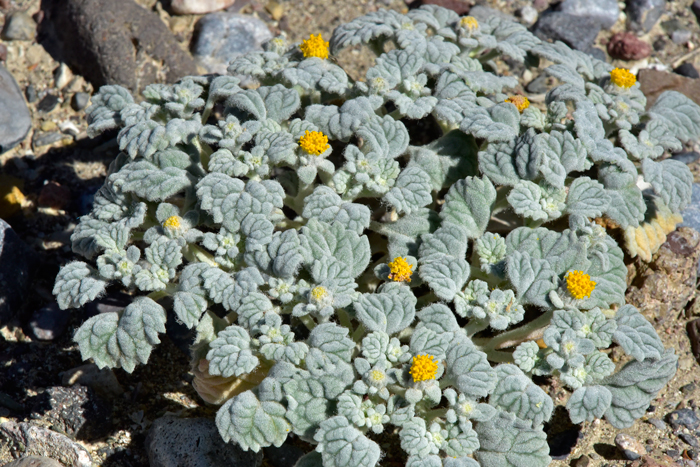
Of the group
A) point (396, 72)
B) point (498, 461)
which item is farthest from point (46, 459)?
point (396, 72)

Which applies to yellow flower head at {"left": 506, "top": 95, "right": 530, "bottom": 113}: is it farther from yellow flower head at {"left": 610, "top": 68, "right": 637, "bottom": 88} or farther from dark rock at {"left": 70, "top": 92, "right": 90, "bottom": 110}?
dark rock at {"left": 70, "top": 92, "right": 90, "bottom": 110}

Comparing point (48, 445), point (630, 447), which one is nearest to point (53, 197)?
point (48, 445)

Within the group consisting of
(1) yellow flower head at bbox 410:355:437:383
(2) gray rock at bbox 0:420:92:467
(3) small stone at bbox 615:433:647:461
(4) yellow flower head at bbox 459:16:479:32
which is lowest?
(2) gray rock at bbox 0:420:92:467

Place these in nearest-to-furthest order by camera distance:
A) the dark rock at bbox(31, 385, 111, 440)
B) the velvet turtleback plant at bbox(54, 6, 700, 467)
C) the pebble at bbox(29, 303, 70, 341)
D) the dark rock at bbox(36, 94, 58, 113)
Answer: the velvet turtleback plant at bbox(54, 6, 700, 467)
the dark rock at bbox(31, 385, 111, 440)
the pebble at bbox(29, 303, 70, 341)
the dark rock at bbox(36, 94, 58, 113)

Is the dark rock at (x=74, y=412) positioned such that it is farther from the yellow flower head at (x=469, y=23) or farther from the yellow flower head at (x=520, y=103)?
the yellow flower head at (x=469, y=23)

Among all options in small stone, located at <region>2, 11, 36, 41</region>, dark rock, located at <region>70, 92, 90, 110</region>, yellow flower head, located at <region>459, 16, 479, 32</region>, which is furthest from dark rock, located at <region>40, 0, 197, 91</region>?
yellow flower head, located at <region>459, 16, 479, 32</region>

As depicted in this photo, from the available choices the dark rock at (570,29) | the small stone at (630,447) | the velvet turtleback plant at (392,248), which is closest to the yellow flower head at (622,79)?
the velvet turtleback plant at (392,248)
